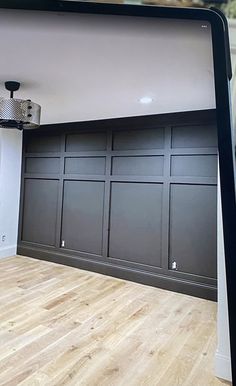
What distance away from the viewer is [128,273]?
3.45 m

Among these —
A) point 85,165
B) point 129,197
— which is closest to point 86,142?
point 85,165

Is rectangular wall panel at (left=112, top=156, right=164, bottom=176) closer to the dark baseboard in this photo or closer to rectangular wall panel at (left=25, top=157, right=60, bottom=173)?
rectangular wall panel at (left=25, top=157, right=60, bottom=173)

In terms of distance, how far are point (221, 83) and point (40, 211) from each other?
3.90m

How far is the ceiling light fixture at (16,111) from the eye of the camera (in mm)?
2352

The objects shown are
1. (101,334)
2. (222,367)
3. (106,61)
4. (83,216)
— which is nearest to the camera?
(222,367)

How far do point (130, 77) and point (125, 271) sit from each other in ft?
7.86

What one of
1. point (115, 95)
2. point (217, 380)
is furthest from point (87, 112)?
point (217, 380)

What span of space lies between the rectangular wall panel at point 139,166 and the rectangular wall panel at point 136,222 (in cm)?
16

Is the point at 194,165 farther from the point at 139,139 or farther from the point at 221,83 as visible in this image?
the point at 221,83

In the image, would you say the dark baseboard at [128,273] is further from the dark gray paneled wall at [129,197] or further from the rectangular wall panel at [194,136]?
the rectangular wall panel at [194,136]

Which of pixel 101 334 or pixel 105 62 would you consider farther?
pixel 101 334

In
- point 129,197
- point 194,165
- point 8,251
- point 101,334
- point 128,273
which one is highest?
point 194,165

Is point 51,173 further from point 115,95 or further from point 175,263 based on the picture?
point 175,263

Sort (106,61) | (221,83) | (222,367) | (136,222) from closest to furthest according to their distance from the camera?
1. (221,83)
2. (222,367)
3. (106,61)
4. (136,222)
